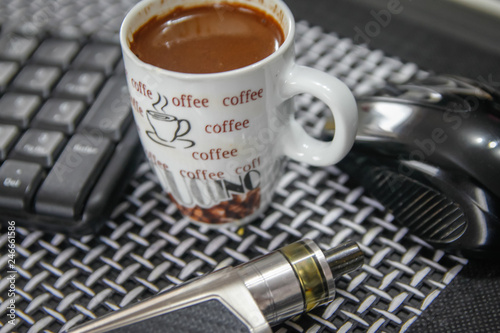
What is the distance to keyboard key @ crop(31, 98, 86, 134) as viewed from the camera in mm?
381

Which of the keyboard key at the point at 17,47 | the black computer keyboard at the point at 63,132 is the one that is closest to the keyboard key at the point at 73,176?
the black computer keyboard at the point at 63,132

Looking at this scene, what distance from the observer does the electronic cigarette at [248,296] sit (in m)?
0.27

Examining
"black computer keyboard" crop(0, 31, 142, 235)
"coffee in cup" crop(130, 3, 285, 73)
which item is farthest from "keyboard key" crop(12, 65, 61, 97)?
"coffee in cup" crop(130, 3, 285, 73)

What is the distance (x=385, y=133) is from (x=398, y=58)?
0.14 metres

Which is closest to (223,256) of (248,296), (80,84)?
(248,296)

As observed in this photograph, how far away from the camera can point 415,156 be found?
33cm

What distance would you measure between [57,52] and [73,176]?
0.13 meters

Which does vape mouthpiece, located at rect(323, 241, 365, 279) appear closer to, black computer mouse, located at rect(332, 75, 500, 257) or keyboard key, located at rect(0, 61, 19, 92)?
black computer mouse, located at rect(332, 75, 500, 257)

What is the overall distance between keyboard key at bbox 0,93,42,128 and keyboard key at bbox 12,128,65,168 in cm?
1

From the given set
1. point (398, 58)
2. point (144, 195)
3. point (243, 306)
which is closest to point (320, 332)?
point (243, 306)

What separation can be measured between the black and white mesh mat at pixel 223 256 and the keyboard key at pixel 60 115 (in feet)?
0.20

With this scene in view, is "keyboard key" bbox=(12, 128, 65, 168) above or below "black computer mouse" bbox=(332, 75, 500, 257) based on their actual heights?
below

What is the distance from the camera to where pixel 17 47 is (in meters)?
0.43

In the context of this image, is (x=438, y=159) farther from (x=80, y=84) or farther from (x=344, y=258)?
(x=80, y=84)
